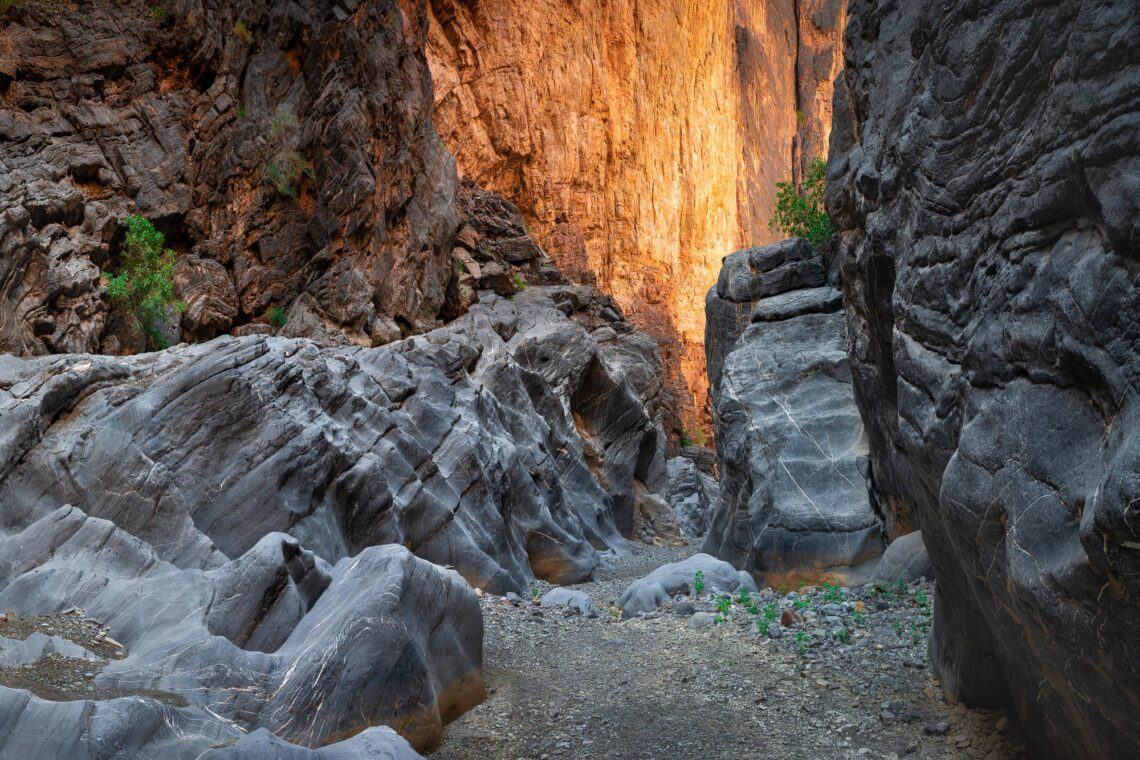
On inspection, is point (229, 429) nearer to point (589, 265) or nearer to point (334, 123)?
point (334, 123)

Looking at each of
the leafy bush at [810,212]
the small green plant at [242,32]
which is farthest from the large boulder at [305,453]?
the small green plant at [242,32]

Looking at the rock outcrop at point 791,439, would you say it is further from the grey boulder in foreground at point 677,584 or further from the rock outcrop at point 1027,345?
the rock outcrop at point 1027,345

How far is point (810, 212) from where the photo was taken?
22312 millimetres

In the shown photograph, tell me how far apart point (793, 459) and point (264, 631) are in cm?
1146

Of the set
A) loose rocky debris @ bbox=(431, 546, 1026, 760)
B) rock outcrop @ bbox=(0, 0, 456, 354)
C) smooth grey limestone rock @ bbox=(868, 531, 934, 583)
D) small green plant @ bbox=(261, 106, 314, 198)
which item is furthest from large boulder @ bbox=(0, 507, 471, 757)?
small green plant @ bbox=(261, 106, 314, 198)

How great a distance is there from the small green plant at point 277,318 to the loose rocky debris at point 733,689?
14.7 meters

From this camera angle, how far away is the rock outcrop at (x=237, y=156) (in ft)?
63.4

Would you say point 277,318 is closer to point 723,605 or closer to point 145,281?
point 145,281

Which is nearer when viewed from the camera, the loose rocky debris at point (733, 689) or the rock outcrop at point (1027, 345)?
the rock outcrop at point (1027, 345)

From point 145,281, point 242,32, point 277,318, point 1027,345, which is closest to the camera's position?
point 1027,345

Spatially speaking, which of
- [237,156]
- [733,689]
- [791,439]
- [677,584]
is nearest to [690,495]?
[791,439]

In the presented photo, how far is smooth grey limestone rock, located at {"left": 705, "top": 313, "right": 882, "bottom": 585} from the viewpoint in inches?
571

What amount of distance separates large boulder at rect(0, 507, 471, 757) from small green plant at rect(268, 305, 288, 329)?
14.2m

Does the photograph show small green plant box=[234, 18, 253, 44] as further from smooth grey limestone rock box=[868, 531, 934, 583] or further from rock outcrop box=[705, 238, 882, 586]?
smooth grey limestone rock box=[868, 531, 934, 583]
